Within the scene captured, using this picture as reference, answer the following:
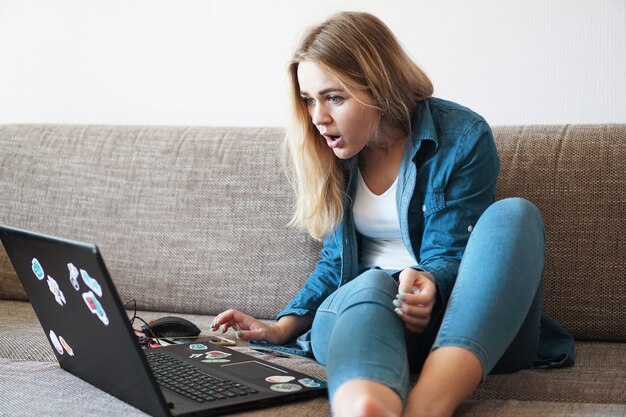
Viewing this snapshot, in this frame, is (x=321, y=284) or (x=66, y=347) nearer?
(x=66, y=347)

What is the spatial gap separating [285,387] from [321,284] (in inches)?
18.2

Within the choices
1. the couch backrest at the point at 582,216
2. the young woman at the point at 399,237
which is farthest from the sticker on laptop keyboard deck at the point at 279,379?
the couch backrest at the point at 582,216

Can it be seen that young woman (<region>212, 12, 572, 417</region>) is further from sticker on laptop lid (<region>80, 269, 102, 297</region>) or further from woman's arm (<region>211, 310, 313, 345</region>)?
sticker on laptop lid (<region>80, 269, 102, 297</region>)

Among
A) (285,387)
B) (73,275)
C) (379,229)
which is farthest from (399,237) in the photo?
(73,275)

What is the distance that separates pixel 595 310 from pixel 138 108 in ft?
4.49

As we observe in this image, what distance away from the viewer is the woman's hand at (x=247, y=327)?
1605 millimetres

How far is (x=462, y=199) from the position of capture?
1.51 meters

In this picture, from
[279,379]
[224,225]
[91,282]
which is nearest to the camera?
[91,282]

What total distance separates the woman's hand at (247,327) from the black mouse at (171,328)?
49 mm

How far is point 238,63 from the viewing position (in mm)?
2268

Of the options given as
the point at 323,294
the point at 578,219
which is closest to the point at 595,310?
the point at 578,219

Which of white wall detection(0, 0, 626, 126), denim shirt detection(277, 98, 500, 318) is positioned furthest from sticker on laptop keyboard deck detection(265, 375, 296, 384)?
white wall detection(0, 0, 626, 126)

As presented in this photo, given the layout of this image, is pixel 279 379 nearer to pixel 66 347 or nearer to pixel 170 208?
pixel 66 347

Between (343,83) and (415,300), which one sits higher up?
(343,83)
